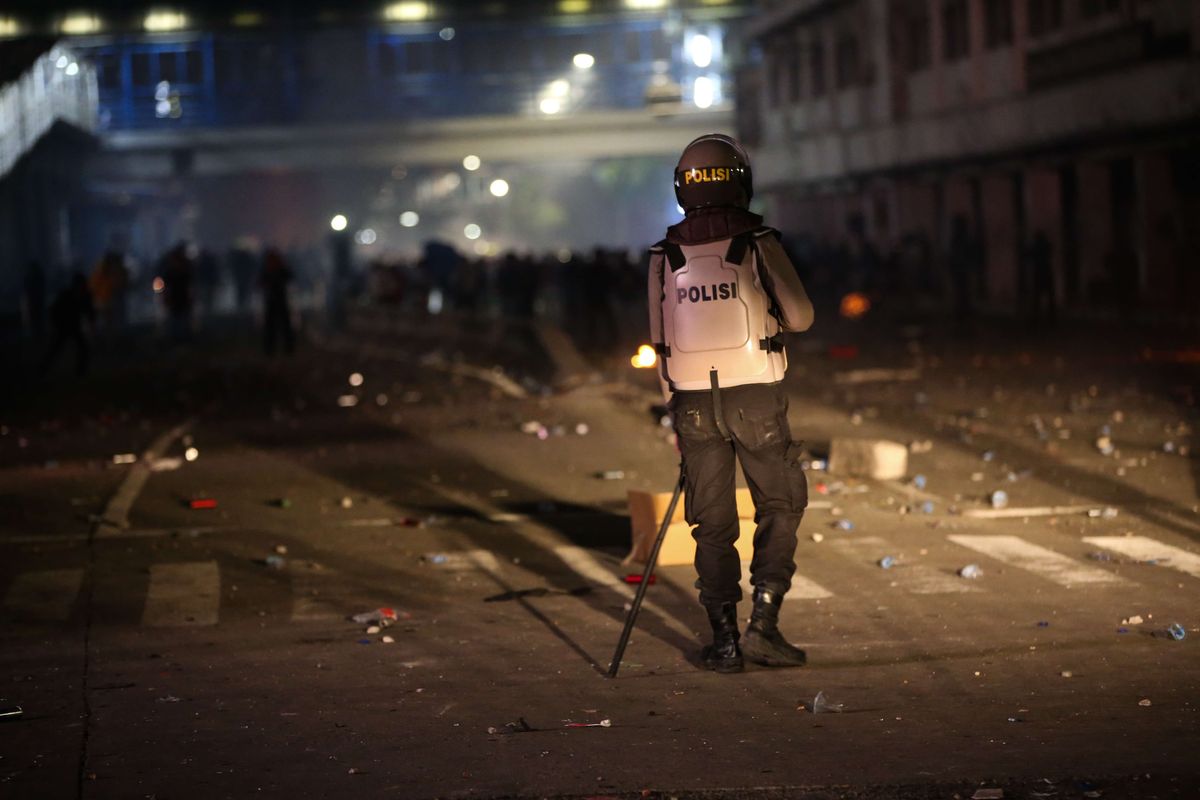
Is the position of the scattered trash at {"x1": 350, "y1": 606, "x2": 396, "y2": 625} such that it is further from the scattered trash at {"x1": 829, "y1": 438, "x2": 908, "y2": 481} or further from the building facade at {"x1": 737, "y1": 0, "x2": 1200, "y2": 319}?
the building facade at {"x1": 737, "y1": 0, "x2": 1200, "y2": 319}

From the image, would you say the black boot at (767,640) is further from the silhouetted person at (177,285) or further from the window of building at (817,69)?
the window of building at (817,69)

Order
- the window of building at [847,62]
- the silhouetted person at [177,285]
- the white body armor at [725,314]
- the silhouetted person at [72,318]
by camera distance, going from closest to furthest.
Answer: the white body armor at [725,314]
the silhouetted person at [72,318]
the silhouetted person at [177,285]
the window of building at [847,62]

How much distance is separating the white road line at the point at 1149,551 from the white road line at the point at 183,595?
14.9 ft

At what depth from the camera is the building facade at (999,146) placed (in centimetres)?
3594

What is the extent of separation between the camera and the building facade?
35938mm

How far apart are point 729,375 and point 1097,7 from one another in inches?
1352

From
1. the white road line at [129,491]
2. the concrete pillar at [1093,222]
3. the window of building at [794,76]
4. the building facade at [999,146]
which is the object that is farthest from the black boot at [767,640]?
the window of building at [794,76]

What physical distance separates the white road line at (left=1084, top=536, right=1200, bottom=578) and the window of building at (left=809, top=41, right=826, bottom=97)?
54494 mm

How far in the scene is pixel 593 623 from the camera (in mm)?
8742

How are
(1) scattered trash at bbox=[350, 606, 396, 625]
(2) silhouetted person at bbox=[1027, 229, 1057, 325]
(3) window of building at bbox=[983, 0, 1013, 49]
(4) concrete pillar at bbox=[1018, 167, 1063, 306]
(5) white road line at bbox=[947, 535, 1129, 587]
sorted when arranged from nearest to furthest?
(1) scattered trash at bbox=[350, 606, 396, 625]
(5) white road line at bbox=[947, 535, 1129, 587]
(2) silhouetted person at bbox=[1027, 229, 1057, 325]
(4) concrete pillar at bbox=[1018, 167, 1063, 306]
(3) window of building at bbox=[983, 0, 1013, 49]

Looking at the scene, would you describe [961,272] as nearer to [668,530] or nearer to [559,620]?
[668,530]

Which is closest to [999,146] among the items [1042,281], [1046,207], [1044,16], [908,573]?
[1046,207]

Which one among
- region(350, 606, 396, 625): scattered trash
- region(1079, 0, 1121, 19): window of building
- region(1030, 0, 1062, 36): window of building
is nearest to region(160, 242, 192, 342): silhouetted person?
region(1079, 0, 1121, 19): window of building

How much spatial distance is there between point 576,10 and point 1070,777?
75306 mm
